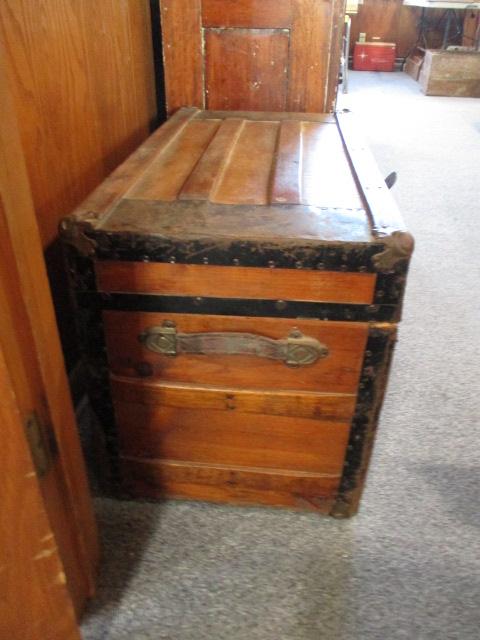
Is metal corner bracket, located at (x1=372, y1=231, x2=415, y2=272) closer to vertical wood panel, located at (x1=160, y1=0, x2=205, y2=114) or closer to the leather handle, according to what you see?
the leather handle

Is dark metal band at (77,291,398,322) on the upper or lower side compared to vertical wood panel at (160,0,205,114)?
lower

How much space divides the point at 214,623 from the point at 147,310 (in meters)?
0.47

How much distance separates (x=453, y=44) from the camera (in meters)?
5.33

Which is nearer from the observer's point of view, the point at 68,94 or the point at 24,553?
the point at 24,553

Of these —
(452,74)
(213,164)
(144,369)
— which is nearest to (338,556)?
(144,369)

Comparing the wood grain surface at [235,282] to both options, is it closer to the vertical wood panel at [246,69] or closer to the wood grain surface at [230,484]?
the wood grain surface at [230,484]

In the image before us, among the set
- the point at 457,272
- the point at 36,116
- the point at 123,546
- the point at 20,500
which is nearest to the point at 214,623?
the point at 123,546

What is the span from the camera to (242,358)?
776 millimetres

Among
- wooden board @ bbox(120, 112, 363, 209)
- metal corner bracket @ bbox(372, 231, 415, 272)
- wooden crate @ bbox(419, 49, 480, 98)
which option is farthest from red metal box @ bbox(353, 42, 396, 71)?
metal corner bracket @ bbox(372, 231, 415, 272)

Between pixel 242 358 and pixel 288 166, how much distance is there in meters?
0.37

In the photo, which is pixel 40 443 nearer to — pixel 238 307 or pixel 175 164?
pixel 238 307

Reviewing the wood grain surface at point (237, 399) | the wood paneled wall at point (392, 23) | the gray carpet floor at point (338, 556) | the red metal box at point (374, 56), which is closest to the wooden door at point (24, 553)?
the gray carpet floor at point (338, 556)

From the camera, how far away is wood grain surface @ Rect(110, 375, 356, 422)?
804mm

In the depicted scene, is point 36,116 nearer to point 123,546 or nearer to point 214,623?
point 123,546
